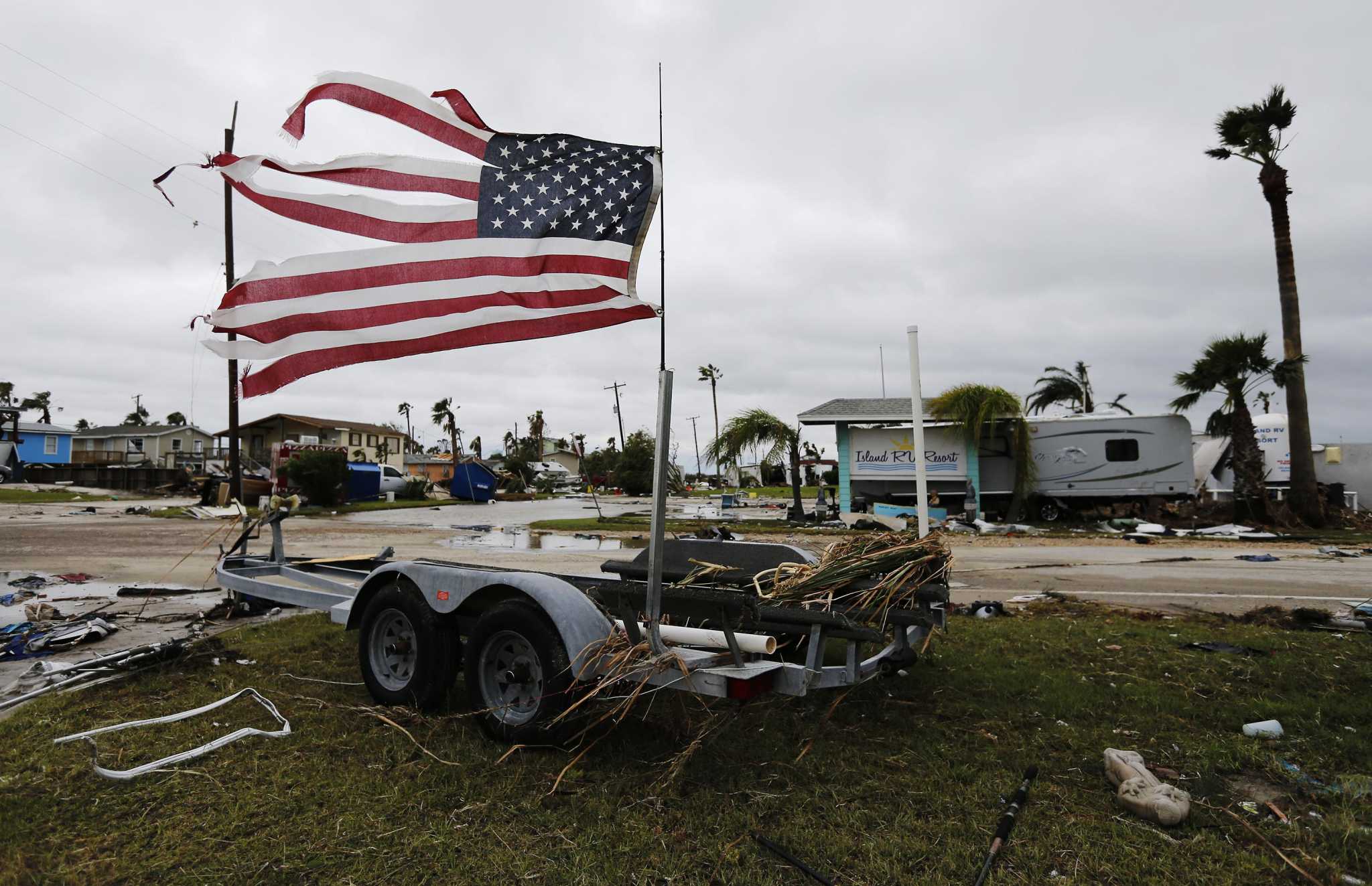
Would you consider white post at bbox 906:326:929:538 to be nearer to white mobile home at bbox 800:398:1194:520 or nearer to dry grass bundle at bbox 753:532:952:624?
dry grass bundle at bbox 753:532:952:624

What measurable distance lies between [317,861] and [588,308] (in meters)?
3.00

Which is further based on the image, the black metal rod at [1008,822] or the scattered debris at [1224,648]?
Result: the scattered debris at [1224,648]

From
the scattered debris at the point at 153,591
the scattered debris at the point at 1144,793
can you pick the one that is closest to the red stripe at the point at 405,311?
the scattered debris at the point at 1144,793

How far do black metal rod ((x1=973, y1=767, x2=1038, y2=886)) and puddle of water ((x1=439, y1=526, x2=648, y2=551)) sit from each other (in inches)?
501

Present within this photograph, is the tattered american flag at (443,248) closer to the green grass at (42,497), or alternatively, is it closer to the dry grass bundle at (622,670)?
the dry grass bundle at (622,670)

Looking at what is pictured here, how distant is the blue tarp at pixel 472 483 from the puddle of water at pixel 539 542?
71.6ft

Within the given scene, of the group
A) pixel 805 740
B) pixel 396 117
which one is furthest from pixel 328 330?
pixel 805 740

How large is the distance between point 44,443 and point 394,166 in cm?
8450

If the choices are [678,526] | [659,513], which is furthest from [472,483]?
[659,513]

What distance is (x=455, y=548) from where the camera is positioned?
51.9ft

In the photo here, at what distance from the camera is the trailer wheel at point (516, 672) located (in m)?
3.66

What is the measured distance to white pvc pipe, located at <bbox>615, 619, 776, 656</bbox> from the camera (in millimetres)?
3461

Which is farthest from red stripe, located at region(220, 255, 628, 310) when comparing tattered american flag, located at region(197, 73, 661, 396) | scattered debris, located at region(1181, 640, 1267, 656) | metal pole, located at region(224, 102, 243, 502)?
metal pole, located at region(224, 102, 243, 502)

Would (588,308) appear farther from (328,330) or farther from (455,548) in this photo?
(455,548)
